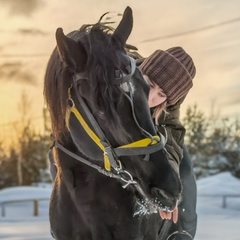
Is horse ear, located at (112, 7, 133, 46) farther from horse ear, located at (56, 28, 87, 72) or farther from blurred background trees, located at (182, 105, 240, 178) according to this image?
blurred background trees, located at (182, 105, 240, 178)

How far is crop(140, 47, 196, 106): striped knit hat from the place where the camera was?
310cm

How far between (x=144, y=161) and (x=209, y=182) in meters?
18.2

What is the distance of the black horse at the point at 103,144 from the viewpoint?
251 cm

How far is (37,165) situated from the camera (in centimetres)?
3756

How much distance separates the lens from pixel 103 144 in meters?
2.55

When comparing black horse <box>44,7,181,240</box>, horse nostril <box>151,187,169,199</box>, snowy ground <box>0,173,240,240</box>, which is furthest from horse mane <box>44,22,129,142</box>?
snowy ground <box>0,173,240,240</box>

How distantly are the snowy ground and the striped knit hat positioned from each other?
6.53 m

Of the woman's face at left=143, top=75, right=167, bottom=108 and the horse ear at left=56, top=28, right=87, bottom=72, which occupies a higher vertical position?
the horse ear at left=56, top=28, right=87, bottom=72

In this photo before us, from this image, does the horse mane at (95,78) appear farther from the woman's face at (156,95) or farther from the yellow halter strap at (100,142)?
the woman's face at (156,95)

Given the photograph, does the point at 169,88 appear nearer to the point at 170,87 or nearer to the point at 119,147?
the point at 170,87

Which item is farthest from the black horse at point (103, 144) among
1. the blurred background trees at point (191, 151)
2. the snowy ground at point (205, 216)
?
the blurred background trees at point (191, 151)

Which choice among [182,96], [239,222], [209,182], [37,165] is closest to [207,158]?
[37,165]

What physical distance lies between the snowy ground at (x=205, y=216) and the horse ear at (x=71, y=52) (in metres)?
6.98

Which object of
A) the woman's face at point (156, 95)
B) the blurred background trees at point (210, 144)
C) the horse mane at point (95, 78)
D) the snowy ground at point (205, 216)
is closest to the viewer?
the horse mane at point (95, 78)
